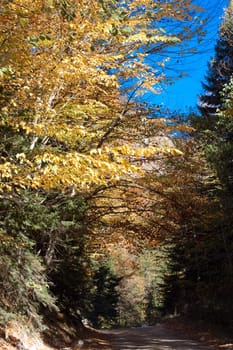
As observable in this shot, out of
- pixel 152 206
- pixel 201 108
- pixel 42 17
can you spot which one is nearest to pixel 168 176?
pixel 152 206

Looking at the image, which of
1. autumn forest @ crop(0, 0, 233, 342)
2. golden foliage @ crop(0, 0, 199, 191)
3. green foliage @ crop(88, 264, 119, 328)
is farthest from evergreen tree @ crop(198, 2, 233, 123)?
green foliage @ crop(88, 264, 119, 328)

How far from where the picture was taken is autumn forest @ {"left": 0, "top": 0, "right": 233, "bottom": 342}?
13.8ft

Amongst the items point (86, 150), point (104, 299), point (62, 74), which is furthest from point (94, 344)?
point (104, 299)

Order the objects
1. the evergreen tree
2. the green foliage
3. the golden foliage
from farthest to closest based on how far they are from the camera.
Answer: the green foliage
the evergreen tree
the golden foliage

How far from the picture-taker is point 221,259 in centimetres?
1343

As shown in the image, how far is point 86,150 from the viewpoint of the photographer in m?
7.55

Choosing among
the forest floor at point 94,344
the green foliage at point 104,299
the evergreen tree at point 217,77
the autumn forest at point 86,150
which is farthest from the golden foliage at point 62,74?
the green foliage at point 104,299

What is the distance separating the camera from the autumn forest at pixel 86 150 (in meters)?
4.22

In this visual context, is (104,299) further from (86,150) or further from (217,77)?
(86,150)

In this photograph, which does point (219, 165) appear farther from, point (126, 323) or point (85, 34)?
point (126, 323)

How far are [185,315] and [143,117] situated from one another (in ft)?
45.3

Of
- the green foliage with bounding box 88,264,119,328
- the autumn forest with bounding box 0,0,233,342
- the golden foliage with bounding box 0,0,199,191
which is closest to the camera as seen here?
the golden foliage with bounding box 0,0,199,191

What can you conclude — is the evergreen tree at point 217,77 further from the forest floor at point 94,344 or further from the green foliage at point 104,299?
the green foliage at point 104,299

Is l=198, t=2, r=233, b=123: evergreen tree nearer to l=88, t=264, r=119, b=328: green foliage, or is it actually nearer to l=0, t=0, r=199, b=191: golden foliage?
l=0, t=0, r=199, b=191: golden foliage
